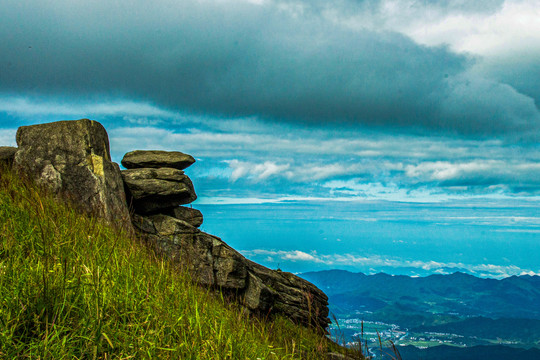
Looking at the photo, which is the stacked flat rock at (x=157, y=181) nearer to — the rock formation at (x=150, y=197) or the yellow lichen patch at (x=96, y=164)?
the rock formation at (x=150, y=197)

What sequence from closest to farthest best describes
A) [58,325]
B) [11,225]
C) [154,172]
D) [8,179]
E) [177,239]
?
[58,325] → [11,225] → [8,179] → [177,239] → [154,172]

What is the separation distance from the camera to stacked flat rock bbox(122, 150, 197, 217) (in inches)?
624

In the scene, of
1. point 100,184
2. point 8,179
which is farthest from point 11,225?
point 100,184

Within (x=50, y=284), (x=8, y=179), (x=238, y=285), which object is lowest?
(x=238, y=285)

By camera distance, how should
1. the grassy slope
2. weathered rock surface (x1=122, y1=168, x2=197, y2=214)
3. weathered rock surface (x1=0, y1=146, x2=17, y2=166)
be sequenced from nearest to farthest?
the grassy slope < weathered rock surface (x1=0, y1=146, x2=17, y2=166) < weathered rock surface (x1=122, y1=168, x2=197, y2=214)

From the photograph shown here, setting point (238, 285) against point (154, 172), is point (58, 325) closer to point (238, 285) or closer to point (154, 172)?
point (238, 285)

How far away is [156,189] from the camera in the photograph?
16.0 metres

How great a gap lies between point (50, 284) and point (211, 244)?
37.6 feet

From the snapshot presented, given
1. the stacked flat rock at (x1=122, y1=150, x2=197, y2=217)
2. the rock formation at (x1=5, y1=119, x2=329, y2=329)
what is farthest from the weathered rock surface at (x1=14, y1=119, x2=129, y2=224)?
the stacked flat rock at (x1=122, y1=150, x2=197, y2=217)

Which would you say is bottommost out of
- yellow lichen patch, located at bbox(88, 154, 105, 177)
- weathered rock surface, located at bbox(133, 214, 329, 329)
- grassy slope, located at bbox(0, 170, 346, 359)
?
weathered rock surface, located at bbox(133, 214, 329, 329)

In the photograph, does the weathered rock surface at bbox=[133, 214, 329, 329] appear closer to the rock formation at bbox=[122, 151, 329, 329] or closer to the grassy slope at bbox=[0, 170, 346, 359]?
the rock formation at bbox=[122, 151, 329, 329]

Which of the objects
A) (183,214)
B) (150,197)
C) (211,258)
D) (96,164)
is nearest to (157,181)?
(150,197)

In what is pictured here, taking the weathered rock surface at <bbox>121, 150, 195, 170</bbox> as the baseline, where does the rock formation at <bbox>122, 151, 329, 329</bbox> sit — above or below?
below

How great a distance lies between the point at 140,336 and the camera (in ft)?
13.9
